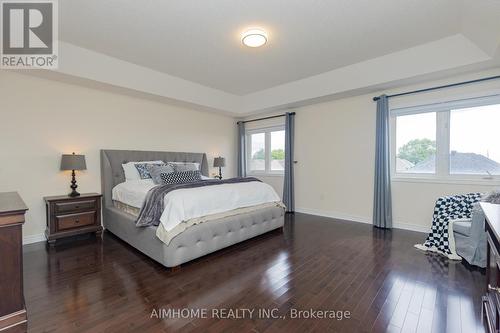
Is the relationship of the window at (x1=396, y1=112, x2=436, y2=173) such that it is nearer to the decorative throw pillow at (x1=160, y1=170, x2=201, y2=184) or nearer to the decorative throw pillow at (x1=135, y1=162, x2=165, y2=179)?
the decorative throw pillow at (x1=160, y1=170, x2=201, y2=184)

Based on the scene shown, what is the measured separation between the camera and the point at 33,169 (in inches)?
127

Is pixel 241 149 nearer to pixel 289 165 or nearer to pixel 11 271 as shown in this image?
pixel 289 165

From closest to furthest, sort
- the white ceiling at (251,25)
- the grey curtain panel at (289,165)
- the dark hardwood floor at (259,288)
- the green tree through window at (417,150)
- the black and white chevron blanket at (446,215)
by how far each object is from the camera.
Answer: the dark hardwood floor at (259,288), the white ceiling at (251,25), the black and white chevron blanket at (446,215), the green tree through window at (417,150), the grey curtain panel at (289,165)

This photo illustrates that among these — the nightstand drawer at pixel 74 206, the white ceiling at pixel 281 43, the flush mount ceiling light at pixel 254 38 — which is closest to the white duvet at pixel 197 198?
the nightstand drawer at pixel 74 206

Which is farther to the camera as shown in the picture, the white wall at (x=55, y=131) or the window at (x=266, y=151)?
the window at (x=266, y=151)

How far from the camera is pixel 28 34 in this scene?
2758mm

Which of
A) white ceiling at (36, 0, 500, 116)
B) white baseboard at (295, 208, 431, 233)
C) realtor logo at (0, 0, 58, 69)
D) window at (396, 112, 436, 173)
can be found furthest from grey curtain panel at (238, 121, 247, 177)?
realtor logo at (0, 0, 58, 69)

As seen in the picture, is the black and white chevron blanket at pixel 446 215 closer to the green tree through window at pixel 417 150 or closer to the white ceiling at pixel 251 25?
the green tree through window at pixel 417 150

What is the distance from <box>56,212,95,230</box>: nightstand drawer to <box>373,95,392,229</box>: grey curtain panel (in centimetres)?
457

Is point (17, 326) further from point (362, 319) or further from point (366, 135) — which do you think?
point (366, 135)

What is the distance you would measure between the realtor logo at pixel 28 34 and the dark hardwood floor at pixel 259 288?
243 cm

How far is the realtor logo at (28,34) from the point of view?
2.41m

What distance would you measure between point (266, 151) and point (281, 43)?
3062 millimetres

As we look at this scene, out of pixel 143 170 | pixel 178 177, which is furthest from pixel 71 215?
pixel 178 177
